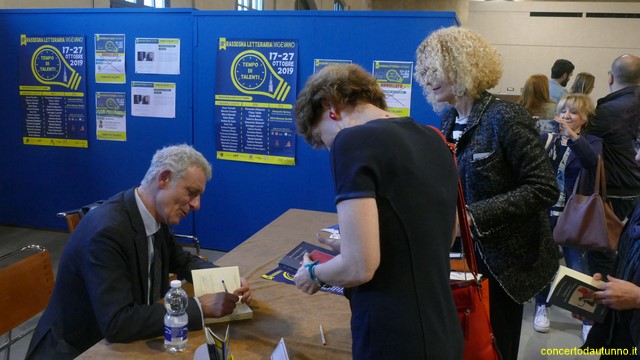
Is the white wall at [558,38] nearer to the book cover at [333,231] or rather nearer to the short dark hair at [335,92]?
the book cover at [333,231]

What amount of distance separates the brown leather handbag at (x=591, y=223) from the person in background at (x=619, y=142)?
325 mm

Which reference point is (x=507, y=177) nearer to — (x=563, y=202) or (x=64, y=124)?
(x=563, y=202)

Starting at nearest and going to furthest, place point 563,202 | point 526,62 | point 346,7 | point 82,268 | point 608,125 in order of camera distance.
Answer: point 82,268
point 608,125
point 563,202
point 526,62
point 346,7

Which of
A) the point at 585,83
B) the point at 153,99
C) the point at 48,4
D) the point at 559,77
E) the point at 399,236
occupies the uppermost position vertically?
the point at 48,4

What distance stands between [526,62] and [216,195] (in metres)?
7.75

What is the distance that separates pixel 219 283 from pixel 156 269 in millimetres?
224

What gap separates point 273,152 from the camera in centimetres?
391

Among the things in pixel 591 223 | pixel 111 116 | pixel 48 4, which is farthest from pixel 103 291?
pixel 48 4

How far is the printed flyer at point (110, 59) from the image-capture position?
410 cm

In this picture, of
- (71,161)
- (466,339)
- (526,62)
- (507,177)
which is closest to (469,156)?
(507,177)

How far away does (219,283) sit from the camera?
167 cm

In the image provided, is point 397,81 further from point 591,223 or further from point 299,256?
point 299,256

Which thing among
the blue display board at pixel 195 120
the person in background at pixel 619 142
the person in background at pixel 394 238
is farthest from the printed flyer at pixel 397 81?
the person in background at pixel 394 238

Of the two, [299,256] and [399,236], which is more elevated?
[399,236]
